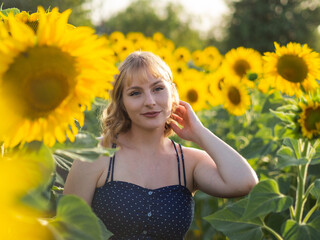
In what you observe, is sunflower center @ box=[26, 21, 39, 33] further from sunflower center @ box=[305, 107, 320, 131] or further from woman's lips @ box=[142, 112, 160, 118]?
sunflower center @ box=[305, 107, 320, 131]

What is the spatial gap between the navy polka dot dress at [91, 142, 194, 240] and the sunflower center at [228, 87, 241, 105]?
144 centimetres

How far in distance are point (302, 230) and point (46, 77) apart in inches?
43.4

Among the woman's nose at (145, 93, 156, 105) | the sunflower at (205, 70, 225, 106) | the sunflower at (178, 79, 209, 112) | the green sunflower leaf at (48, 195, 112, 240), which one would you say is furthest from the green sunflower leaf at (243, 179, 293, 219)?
the sunflower at (178, 79, 209, 112)

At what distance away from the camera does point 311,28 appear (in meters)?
24.8

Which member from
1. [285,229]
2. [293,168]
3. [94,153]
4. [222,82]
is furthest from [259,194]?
[222,82]

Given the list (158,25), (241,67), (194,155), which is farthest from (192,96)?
(158,25)

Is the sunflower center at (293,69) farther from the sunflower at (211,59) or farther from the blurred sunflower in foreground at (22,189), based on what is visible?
the sunflower at (211,59)

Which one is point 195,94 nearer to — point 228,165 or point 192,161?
point 192,161

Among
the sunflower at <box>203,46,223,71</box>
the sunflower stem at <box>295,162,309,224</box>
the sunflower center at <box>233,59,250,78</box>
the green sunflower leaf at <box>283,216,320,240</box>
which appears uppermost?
the sunflower at <box>203,46,223,71</box>

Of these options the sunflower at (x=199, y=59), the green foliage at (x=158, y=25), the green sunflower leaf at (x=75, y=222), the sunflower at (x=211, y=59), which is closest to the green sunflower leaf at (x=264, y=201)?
the green sunflower leaf at (x=75, y=222)

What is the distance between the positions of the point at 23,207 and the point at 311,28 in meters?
25.7

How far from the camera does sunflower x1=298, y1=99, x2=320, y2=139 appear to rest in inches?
61.1

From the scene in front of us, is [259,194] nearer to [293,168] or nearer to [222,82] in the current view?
[293,168]

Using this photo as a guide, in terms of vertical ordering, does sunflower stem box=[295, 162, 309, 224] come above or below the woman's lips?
below
